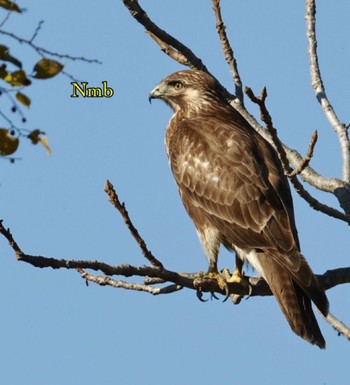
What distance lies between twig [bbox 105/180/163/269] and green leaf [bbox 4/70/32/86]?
1562 millimetres

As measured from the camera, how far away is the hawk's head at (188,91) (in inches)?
341

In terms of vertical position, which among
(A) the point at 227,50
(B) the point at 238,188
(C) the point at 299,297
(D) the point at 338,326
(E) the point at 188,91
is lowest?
(D) the point at 338,326

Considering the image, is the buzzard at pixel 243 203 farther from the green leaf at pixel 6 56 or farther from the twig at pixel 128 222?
the green leaf at pixel 6 56

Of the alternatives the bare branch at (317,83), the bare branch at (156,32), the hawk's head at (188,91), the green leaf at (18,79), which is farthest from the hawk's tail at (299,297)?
the green leaf at (18,79)

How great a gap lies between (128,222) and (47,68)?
6.11 feet

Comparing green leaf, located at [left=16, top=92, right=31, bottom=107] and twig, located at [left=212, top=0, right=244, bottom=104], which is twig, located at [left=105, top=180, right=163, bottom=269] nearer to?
green leaf, located at [left=16, top=92, right=31, bottom=107]

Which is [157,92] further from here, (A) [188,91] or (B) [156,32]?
(B) [156,32]

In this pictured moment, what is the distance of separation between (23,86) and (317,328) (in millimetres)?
3872

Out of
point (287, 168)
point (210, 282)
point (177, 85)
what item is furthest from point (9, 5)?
point (177, 85)

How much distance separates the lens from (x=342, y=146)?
7.13 metres

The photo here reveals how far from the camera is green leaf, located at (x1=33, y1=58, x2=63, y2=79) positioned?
3.16 metres

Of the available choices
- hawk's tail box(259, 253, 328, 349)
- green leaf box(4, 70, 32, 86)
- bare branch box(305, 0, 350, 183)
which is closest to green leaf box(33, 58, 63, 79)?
green leaf box(4, 70, 32, 86)

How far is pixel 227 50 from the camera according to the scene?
7.17 metres

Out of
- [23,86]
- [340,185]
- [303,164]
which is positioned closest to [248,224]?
[340,185]
